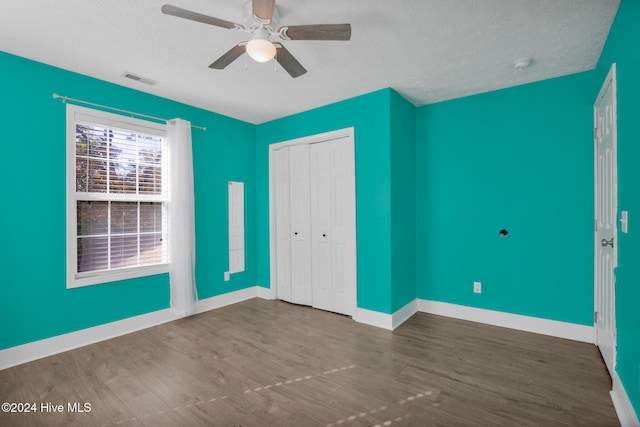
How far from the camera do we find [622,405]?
1800 millimetres

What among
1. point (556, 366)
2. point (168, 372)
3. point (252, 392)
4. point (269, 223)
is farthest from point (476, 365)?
point (269, 223)

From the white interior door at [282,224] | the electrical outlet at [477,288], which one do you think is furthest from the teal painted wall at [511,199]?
the white interior door at [282,224]

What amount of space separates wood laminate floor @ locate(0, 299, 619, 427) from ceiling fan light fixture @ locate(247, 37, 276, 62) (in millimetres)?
2255

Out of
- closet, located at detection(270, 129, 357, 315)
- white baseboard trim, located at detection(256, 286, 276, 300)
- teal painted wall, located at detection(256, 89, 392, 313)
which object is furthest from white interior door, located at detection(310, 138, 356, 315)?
white baseboard trim, located at detection(256, 286, 276, 300)

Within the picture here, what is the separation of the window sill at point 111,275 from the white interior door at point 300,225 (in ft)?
5.37

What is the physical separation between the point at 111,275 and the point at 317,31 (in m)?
3.06

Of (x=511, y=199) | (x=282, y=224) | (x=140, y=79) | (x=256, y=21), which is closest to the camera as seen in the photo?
(x=256, y=21)

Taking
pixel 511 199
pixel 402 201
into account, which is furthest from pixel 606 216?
pixel 402 201

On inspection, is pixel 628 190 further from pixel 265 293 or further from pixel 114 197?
pixel 114 197

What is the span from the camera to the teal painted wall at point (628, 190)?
1593 millimetres

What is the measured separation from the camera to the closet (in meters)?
3.67

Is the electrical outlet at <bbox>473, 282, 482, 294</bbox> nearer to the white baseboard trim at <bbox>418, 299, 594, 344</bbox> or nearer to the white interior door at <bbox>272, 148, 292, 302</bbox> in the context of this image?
the white baseboard trim at <bbox>418, 299, 594, 344</bbox>

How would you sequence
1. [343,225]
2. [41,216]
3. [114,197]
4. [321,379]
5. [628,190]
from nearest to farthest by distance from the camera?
1. [628,190]
2. [321,379]
3. [41,216]
4. [114,197]
5. [343,225]

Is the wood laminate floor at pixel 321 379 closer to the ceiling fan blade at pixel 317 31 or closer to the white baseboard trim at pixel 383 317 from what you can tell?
the white baseboard trim at pixel 383 317
